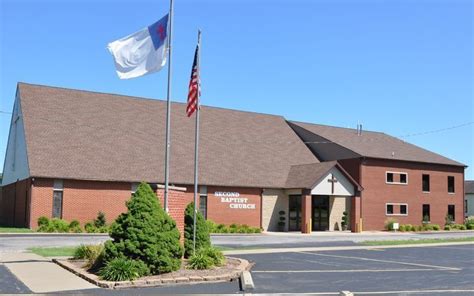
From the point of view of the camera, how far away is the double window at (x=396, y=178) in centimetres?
4928

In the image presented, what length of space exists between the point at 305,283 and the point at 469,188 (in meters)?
82.2

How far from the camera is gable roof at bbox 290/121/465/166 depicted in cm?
4994

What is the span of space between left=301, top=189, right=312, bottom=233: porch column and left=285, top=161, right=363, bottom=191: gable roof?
0.67 m

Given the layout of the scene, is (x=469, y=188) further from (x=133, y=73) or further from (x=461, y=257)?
(x=133, y=73)

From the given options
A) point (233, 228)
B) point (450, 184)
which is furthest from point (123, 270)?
point (450, 184)

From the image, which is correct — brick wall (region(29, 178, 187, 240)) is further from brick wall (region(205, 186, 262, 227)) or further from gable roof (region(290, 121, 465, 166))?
gable roof (region(290, 121, 465, 166))

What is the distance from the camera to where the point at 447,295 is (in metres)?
12.6

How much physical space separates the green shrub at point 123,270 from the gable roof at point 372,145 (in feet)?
119

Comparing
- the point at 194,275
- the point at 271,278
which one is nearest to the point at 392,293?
the point at 271,278

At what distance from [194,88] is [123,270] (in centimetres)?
651

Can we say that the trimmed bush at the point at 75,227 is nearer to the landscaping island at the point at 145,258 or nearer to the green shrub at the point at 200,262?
the landscaping island at the point at 145,258

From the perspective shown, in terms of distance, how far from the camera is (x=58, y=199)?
117 feet

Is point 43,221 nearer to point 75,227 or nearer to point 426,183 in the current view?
point 75,227

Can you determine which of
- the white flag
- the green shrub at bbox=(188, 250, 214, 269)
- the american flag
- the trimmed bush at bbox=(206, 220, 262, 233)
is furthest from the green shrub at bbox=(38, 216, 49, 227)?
the green shrub at bbox=(188, 250, 214, 269)
